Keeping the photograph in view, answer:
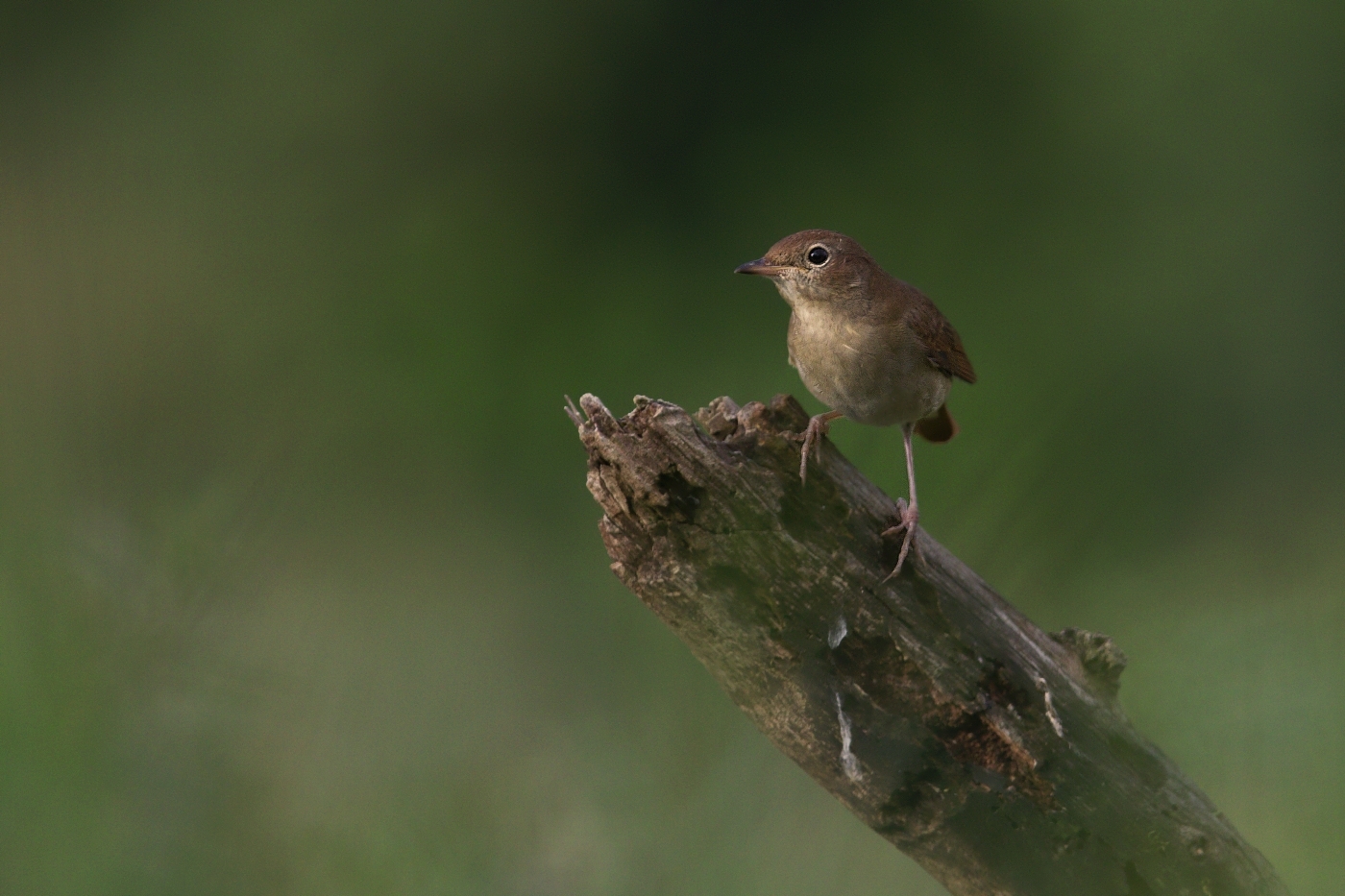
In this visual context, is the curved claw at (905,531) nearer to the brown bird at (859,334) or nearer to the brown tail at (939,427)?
the brown bird at (859,334)

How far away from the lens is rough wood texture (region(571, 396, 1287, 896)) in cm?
138

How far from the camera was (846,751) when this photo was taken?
1.38 m

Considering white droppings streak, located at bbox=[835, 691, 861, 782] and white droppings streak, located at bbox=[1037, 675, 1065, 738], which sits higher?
white droppings streak, located at bbox=[835, 691, 861, 782]

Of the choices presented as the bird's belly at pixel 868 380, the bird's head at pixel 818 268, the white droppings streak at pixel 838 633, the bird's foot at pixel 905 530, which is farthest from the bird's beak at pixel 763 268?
the white droppings streak at pixel 838 633

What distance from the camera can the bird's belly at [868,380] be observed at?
1.94 m

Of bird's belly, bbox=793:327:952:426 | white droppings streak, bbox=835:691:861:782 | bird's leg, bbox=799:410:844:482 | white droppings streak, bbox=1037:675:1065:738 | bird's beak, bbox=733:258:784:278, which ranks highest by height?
bird's beak, bbox=733:258:784:278

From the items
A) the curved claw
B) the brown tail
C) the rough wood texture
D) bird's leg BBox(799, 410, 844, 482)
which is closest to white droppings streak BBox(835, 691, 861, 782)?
the rough wood texture

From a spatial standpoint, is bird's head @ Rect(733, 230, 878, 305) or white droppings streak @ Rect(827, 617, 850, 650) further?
bird's head @ Rect(733, 230, 878, 305)

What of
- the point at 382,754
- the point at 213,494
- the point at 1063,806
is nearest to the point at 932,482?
the point at 1063,806

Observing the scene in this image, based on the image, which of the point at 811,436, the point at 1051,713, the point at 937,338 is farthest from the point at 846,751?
the point at 937,338

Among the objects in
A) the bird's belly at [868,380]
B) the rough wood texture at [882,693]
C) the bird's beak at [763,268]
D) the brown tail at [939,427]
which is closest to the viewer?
the rough wood texture at [882,693]

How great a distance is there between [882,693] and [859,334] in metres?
0.73

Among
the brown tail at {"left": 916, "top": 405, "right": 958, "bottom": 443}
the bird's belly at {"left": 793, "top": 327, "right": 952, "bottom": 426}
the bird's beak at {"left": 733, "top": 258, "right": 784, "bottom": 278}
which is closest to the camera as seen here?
the bird's belly at {"left": 793, "top": 327, "right": 952, "bottom": 426}

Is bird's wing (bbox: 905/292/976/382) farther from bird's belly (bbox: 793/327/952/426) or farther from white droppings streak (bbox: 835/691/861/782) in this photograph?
white droppings streak (bbox: 835/691/861/782)
